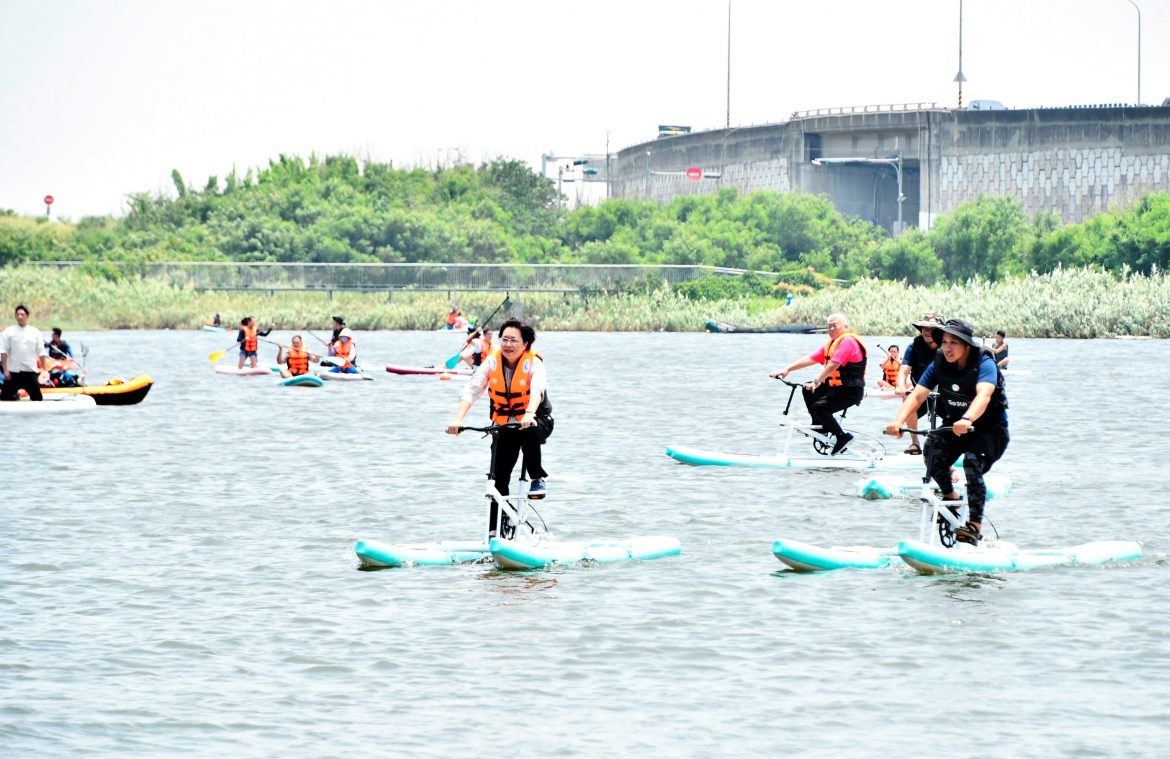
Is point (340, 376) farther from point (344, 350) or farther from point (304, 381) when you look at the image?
point (304, 381)

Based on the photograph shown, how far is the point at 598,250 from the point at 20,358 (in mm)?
73930

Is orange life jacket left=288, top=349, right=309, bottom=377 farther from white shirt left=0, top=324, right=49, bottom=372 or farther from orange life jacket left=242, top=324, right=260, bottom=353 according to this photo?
white shirt left=0, top=324, right=49, bottom=372

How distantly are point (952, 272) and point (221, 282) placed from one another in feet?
113

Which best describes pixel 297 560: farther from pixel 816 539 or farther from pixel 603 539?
pixel 816 539

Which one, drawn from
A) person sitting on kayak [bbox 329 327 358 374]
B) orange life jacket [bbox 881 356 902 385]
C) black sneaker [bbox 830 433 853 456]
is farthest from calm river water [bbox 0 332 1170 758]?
person sitting on kayak [bbox 329 327 358 374]

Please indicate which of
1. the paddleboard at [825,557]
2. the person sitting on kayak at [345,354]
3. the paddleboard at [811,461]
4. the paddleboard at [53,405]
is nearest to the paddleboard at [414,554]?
the paddleboard at [825,557]

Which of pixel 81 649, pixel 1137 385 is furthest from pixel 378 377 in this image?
pixel 81 649

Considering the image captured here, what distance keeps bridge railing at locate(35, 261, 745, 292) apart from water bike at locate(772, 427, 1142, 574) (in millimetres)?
70212

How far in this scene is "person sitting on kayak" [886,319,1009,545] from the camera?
14242 millimetres

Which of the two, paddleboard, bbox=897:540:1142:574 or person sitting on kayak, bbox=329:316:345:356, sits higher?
person sitting on kayak, bbox=329:316:345:356

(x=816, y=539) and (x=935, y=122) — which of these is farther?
(x=935, y=122)

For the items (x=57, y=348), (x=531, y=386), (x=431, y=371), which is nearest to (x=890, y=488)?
(x=531, y=386)

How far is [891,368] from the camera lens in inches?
1412

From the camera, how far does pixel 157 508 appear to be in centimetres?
2031
